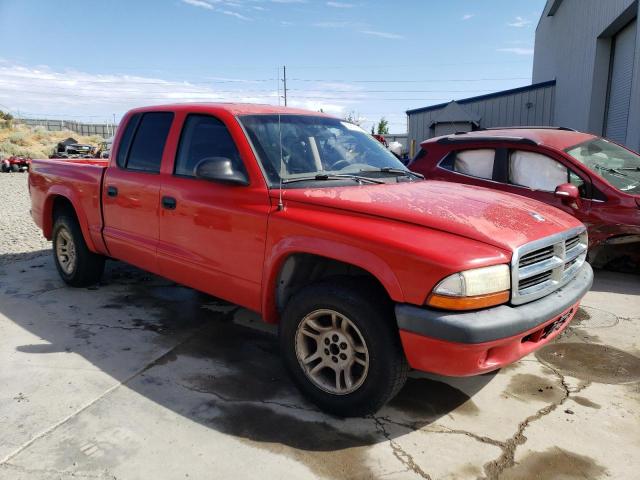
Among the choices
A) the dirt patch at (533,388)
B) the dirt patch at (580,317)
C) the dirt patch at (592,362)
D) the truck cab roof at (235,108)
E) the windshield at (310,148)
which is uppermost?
the truck cab roof at (235,108)

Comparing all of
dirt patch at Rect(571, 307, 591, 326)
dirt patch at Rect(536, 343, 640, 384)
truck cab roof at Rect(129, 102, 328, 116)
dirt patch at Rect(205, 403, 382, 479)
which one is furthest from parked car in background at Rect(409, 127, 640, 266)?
dirt patch at Rect(205, 403, 382, 479)

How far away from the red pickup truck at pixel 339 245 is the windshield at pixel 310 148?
12 mm

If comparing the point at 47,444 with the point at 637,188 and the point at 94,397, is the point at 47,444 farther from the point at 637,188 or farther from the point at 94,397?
the point at 637,188

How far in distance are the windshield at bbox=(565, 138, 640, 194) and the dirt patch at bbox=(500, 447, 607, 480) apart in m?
3.83

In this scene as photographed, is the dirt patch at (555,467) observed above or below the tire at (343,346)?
below

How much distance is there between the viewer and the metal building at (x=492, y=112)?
719 inches

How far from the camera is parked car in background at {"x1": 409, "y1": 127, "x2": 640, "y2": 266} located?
543 centimetres

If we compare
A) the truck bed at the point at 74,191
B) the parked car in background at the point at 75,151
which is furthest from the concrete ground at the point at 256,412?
the parked car in background at the point at 75,151

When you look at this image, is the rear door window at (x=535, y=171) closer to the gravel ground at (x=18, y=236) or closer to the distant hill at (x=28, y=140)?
the gravel ground at (x=18, y=236)

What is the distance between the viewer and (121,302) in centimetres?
503

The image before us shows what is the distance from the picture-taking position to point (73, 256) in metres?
5.34

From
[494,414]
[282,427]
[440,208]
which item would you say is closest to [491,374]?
[494,414]

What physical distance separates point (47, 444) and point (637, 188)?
593 cm

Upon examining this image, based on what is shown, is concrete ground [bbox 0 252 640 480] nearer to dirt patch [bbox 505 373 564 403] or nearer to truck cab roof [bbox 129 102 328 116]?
dirt patch [bbox 505 373 564 403]
